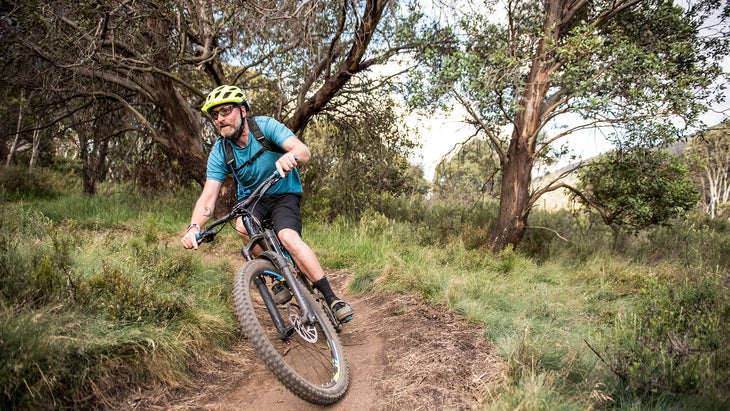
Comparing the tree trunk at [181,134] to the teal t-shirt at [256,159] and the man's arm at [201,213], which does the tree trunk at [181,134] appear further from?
the man's arm at [201,213]

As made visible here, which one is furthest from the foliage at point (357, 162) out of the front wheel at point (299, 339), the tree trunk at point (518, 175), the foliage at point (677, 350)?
the foliage at point (677, 350)

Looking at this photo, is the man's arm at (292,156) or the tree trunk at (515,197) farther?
the tree trunk at (515,197)

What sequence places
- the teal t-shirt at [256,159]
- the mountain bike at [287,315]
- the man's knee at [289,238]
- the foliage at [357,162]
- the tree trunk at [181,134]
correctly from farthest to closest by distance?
the foliage at [357,162] < the tree trunk at [181,134] < the teal t-shirt at [256,159] < the man's knee at [289,238] < the mountain bike at [287,315]

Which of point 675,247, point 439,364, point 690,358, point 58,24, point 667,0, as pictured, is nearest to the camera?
point 690,358

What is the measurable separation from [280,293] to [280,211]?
717 millimetres

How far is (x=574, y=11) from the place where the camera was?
7645 millimetres

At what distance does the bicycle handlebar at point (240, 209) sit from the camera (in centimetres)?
303

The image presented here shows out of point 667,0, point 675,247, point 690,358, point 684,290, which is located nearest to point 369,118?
point 667,0

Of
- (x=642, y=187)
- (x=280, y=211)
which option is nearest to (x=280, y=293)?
(x=280, y=211)

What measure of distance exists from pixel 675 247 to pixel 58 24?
481 inches

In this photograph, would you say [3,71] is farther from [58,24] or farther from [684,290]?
[684,290]

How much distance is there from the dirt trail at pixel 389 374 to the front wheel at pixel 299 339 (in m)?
0.19

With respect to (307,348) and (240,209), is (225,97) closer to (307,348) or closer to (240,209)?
(240,209)

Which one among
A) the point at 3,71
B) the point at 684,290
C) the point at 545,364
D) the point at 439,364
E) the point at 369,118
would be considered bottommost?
the point at 439,364
